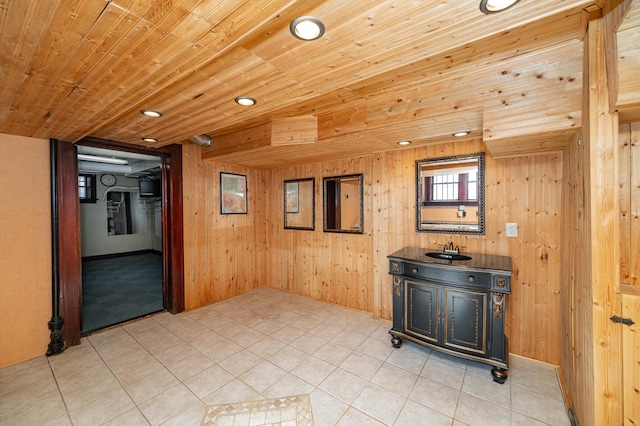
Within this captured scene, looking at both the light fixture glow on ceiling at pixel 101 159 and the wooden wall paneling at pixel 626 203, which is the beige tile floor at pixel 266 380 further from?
the light fixture glow on ceiling at pixel 101 159

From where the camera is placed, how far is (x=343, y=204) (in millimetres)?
3844

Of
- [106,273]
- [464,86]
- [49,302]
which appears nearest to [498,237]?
[464,86]

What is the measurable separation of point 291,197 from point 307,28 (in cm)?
335

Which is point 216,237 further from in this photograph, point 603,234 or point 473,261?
point 603,234

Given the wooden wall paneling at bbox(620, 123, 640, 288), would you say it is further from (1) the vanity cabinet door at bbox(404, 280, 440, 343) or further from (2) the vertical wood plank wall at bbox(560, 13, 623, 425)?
(1) the vanity cabinet door at bbox(404, 280, 440, 343)

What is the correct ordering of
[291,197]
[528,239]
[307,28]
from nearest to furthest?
[307,28]
[528,239]
[291,197]

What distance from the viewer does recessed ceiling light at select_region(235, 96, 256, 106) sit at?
1.91 metres

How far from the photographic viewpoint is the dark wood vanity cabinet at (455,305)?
2162mm

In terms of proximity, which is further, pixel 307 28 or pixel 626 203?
pixel 626 203

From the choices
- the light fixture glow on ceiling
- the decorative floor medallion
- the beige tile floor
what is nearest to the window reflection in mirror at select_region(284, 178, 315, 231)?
the beige tile floor

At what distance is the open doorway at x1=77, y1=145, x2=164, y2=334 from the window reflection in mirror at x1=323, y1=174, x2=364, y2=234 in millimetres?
2719

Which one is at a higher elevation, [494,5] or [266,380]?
→ [494,5]

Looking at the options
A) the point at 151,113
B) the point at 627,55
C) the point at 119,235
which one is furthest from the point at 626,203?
the point at 119,235

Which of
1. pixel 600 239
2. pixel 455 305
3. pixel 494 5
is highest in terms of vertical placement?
pixel 494 5
